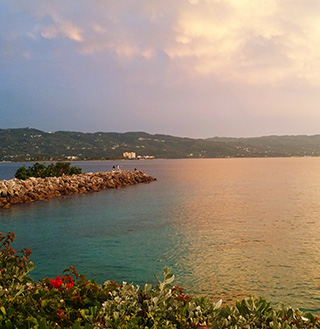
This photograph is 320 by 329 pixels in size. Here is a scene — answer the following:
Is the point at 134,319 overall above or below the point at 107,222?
above

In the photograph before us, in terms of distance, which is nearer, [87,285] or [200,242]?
[87,285]

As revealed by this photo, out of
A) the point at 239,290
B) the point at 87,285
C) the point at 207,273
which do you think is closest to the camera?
the point at 87,285

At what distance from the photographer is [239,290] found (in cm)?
1034

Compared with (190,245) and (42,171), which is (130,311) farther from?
(42,171)

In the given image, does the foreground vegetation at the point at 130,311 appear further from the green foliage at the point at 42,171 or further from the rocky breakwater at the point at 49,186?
the green foliage at the point at 42,171

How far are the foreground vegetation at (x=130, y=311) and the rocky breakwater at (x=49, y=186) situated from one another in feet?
87.3

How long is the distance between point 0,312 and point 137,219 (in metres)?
19.0

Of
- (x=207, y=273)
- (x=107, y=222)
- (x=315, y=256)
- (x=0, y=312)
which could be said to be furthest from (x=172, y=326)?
(x=107, y=222)

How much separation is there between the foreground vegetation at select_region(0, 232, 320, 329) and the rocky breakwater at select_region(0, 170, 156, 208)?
87.3ft

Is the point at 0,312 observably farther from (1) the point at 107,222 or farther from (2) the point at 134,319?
(1) the point at 107,222

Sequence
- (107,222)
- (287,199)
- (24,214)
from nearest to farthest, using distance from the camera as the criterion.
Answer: (107,222)
(24,214)
(287,199)

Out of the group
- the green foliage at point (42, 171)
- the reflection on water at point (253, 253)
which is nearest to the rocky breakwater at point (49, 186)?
the green foliage at point (42, 171)

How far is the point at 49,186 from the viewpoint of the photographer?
3884 cm

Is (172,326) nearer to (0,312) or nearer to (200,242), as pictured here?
(0,312)
